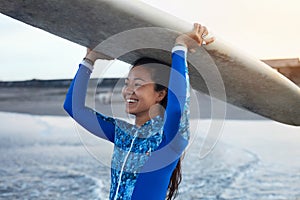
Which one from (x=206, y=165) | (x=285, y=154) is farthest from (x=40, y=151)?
(x=285, y=154)

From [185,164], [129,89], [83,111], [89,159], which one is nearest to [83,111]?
[83,111]

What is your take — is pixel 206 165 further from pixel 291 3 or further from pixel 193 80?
pixel 193 80

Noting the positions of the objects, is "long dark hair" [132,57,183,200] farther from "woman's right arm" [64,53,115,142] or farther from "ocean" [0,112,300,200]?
"ocean" [0,112,300,200]

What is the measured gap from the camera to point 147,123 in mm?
1081

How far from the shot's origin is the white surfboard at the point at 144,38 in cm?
99

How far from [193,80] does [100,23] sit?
1.08ft

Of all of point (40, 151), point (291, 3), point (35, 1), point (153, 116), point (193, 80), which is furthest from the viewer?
point (40, 151)

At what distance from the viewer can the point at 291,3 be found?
3.27 metres

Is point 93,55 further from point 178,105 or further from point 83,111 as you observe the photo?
point 178,105

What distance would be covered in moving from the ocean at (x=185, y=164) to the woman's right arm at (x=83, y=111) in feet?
11.3

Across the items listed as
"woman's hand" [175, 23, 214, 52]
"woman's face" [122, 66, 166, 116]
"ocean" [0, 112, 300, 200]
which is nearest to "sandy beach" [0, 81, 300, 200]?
"ocean" [0, 112, 300, 200]

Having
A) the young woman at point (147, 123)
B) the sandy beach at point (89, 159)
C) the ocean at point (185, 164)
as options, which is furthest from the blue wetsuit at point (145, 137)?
the ocean at point (185, 164)

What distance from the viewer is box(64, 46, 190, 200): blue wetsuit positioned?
96 cm

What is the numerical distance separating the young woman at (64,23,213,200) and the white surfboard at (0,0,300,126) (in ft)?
0.15
